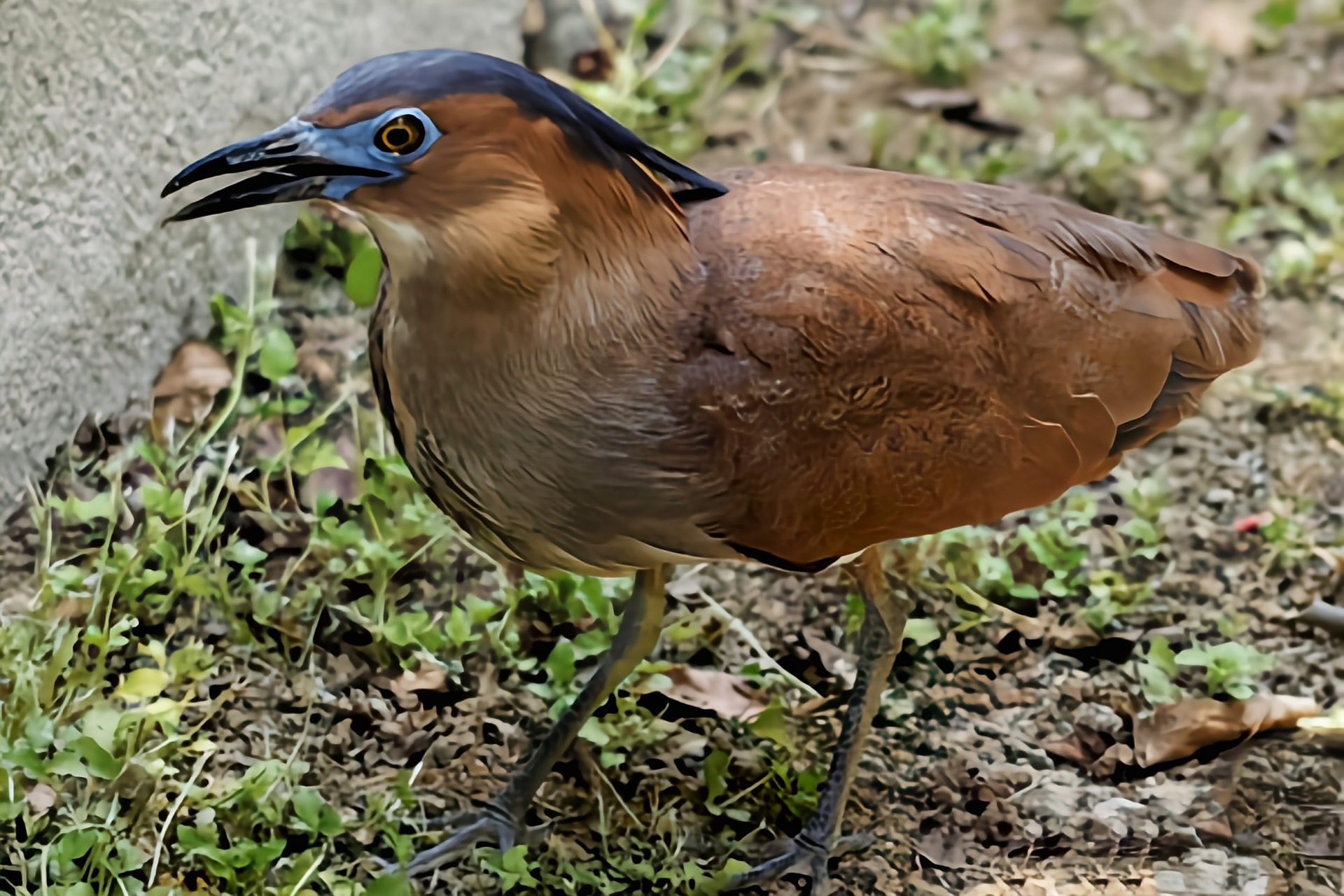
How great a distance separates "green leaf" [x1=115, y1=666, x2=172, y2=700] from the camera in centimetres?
201

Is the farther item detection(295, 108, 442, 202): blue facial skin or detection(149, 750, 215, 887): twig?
detection(149, 750, 215, 887): twig

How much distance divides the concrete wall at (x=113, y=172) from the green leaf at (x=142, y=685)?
49cm

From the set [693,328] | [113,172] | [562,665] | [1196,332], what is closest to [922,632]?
[562,665]

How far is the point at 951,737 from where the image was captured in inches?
87.7

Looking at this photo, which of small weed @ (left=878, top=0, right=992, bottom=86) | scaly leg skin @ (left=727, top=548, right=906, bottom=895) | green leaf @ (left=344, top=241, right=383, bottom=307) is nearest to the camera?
scaly leg skin @ (left=727, top=548, right=906, bottom=895)

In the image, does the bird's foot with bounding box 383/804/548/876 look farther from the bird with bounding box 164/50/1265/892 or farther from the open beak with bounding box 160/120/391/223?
the open beak with bounding box 160/120/391/223

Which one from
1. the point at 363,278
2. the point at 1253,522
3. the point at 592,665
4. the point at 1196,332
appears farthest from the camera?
the point at 363,278

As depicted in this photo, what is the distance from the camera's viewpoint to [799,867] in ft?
6.46

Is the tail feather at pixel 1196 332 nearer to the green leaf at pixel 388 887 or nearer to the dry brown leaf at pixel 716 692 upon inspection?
the dry brown leaf at pixel 716 692

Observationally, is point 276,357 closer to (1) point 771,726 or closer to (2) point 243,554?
(2) point 243,554

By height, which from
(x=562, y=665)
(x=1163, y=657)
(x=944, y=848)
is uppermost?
(x=562, y=665)

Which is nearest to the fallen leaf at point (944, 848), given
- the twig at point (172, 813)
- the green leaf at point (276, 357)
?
the twig at point (172, 813)

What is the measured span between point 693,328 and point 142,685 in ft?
3.69

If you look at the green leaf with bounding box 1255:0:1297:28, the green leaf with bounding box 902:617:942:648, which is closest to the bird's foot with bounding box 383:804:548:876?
Answer: the green leaf with bounding box 902:617:942:648
